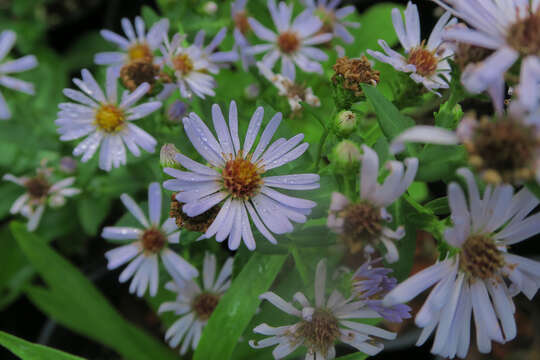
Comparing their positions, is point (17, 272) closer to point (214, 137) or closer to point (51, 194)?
point (51, 194)

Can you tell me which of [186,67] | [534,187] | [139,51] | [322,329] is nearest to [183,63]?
[186,67]

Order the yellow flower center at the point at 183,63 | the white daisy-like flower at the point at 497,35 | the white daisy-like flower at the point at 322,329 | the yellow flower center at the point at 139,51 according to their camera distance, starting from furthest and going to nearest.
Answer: the yellow flower center at the point at 139,51
the yellow flower center at the point at 183,63
the white daisy-like flower at the point at 322,329
the white daisy-like flower at the point at 497,35

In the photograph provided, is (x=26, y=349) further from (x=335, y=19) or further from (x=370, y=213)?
(x=335, y=19)

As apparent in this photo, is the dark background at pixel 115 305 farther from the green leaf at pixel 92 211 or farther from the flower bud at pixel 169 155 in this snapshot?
the flower bud at pixel 169 155

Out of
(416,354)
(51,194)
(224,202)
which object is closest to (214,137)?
(224,202)

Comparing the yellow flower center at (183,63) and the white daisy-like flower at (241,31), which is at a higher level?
the white daisy-like flower at (241,31)

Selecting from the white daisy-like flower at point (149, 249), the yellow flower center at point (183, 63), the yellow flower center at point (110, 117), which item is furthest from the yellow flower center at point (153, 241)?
the yellow flower center at point (183, 63)

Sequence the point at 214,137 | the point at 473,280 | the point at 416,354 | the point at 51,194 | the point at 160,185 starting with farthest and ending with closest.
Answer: the point at 416,354
the point at 51,194
the point at 160,185
the point at 214,137
the point at 473,280
